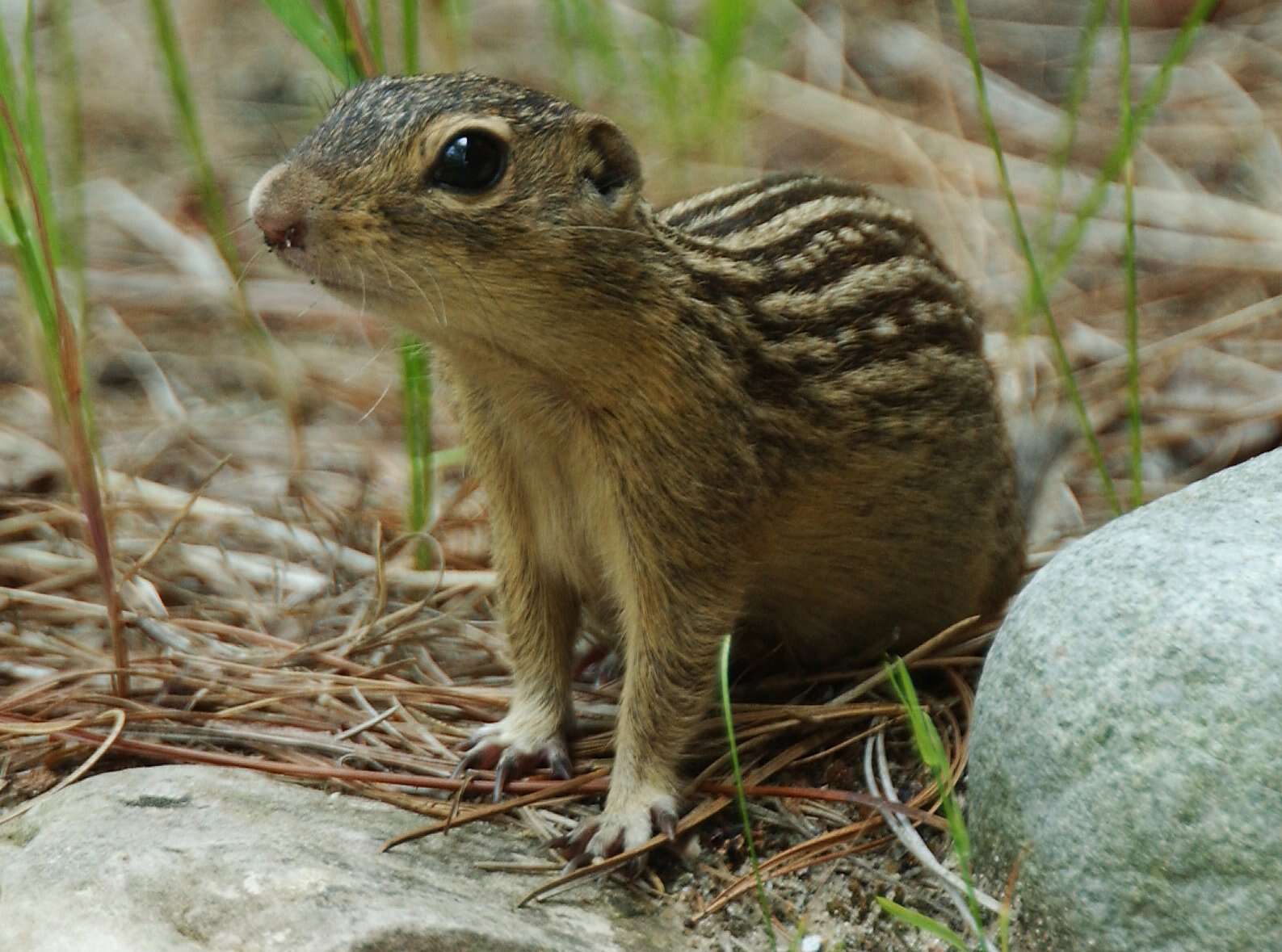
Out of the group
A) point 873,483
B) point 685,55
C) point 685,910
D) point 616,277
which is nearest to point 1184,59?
point 685,55

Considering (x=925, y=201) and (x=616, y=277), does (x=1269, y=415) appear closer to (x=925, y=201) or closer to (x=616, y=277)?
(x=925, y=201)

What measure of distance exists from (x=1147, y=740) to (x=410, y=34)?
267cm

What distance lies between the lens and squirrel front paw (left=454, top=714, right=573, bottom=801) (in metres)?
3.62

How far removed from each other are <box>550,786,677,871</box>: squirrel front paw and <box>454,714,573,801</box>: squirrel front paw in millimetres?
275

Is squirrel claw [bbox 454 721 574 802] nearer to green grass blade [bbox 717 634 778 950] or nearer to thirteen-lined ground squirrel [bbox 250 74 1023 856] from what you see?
thirteen-lined ground squirrel [bbox 250 74 1023 856]

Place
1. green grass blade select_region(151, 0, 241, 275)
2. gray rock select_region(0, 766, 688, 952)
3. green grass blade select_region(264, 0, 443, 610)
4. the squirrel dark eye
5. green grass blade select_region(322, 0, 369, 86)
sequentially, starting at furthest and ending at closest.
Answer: green grass blade select_region(151, 0, 241, 275)
green grass blade select_region(322, 0, 369, 86)
green grass blade select_region(264, 0, 443, 610)
the squirrel dark eye
gray rock select_region(0, 766, 688, 952)

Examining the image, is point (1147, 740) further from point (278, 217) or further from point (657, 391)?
point (278, 217)

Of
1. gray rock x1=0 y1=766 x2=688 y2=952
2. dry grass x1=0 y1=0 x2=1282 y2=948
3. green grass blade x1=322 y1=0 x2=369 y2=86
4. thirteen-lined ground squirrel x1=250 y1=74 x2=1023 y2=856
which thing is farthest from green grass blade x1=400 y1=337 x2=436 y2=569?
gray rock x1=0 y1=766 x2=688 y2=952

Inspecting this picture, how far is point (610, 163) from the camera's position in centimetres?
334

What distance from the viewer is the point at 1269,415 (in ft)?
16.4

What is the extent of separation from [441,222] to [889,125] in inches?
157

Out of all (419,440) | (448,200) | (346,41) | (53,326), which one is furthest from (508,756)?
(346,41)

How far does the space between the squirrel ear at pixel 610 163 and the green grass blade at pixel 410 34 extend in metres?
0.98

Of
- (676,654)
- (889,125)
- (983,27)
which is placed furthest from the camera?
(983,27)
